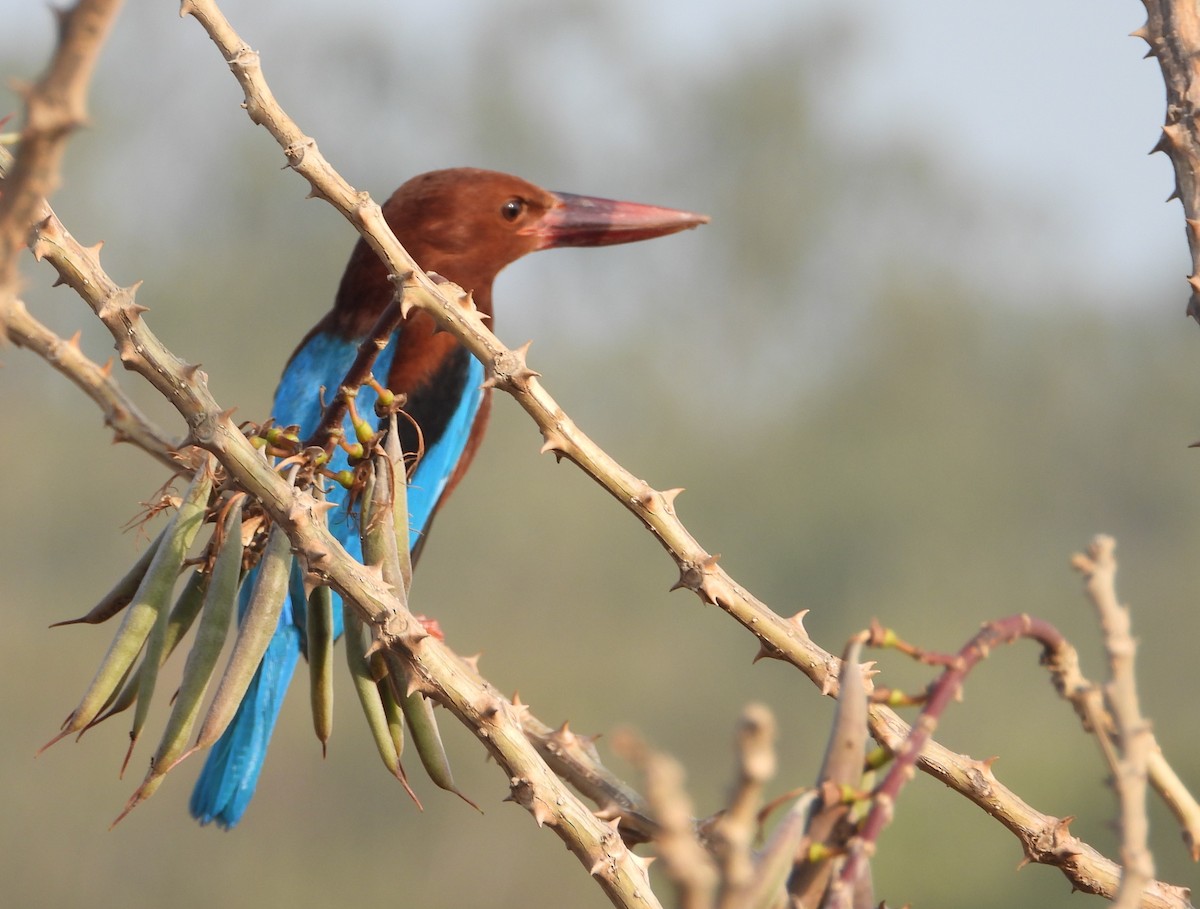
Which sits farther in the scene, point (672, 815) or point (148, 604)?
point (148, 604)

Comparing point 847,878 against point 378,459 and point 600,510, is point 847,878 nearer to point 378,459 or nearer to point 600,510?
point 378,459

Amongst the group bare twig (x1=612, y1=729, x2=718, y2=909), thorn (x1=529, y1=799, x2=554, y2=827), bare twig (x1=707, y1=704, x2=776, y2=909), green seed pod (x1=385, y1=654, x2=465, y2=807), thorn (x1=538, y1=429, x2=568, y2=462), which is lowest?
bare twig (x1=612, y1=729, x2=718, y2=909)

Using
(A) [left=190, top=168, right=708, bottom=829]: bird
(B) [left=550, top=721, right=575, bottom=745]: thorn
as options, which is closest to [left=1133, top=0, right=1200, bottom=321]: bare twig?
(B) [left=550, top=721, right=575, bottom=745]: thorn

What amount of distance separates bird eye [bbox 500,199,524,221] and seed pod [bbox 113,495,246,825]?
1.90m

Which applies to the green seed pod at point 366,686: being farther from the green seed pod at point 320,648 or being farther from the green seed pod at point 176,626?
the green seed pod at point 176,626

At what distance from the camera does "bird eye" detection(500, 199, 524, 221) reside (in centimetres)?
311

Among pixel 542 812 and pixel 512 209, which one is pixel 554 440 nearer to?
pixel 542 812

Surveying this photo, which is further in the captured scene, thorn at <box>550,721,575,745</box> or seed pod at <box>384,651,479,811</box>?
thorn at <box>550,721,575,745</box>

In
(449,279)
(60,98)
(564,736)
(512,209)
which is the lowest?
(60,98)

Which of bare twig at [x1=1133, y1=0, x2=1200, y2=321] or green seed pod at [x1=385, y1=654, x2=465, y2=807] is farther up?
bare twig at [x1=1133, y1=0, x2=1200, y2=321]

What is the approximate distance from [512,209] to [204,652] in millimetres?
2031

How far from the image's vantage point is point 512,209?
3.12 m

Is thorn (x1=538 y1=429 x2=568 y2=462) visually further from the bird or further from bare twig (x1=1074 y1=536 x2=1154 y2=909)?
the bird

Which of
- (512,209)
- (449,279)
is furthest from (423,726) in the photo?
(512,209)
